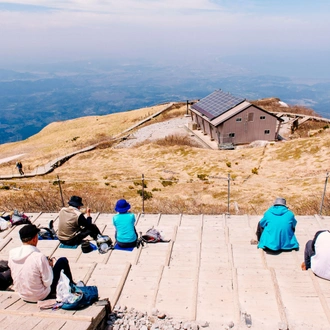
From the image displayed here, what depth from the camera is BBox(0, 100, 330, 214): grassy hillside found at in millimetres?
15172

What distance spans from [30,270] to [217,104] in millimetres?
31467

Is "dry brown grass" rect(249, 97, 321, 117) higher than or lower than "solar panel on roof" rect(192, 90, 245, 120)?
lower

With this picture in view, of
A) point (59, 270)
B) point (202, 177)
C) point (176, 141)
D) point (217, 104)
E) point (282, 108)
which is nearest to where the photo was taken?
point (59, 270)

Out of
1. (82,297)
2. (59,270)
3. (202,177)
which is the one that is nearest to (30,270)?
(59,270)

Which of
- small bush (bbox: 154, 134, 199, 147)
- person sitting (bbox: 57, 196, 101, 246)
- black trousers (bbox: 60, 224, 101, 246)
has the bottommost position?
small bush (bbox: 154, 134, 199, 147)

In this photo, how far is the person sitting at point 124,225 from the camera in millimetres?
8188

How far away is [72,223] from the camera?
850cm

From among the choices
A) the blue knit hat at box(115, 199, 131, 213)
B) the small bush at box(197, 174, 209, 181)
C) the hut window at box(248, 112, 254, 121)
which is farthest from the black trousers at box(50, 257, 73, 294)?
the hut window at box(248, 112, 254, 121)

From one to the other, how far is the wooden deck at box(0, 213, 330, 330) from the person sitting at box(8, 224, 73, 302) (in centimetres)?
23

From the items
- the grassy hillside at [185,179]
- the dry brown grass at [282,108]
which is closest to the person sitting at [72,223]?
the grassy hillside at [185,179]

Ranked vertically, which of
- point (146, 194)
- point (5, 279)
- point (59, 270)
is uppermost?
point (59, 270)

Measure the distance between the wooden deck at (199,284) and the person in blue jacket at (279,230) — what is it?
0.25 m

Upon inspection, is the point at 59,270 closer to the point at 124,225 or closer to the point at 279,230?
the point at 124,225

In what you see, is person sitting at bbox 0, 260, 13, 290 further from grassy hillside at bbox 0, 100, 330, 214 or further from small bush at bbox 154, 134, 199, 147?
small bush at bbox 154, 134, 199, 147
